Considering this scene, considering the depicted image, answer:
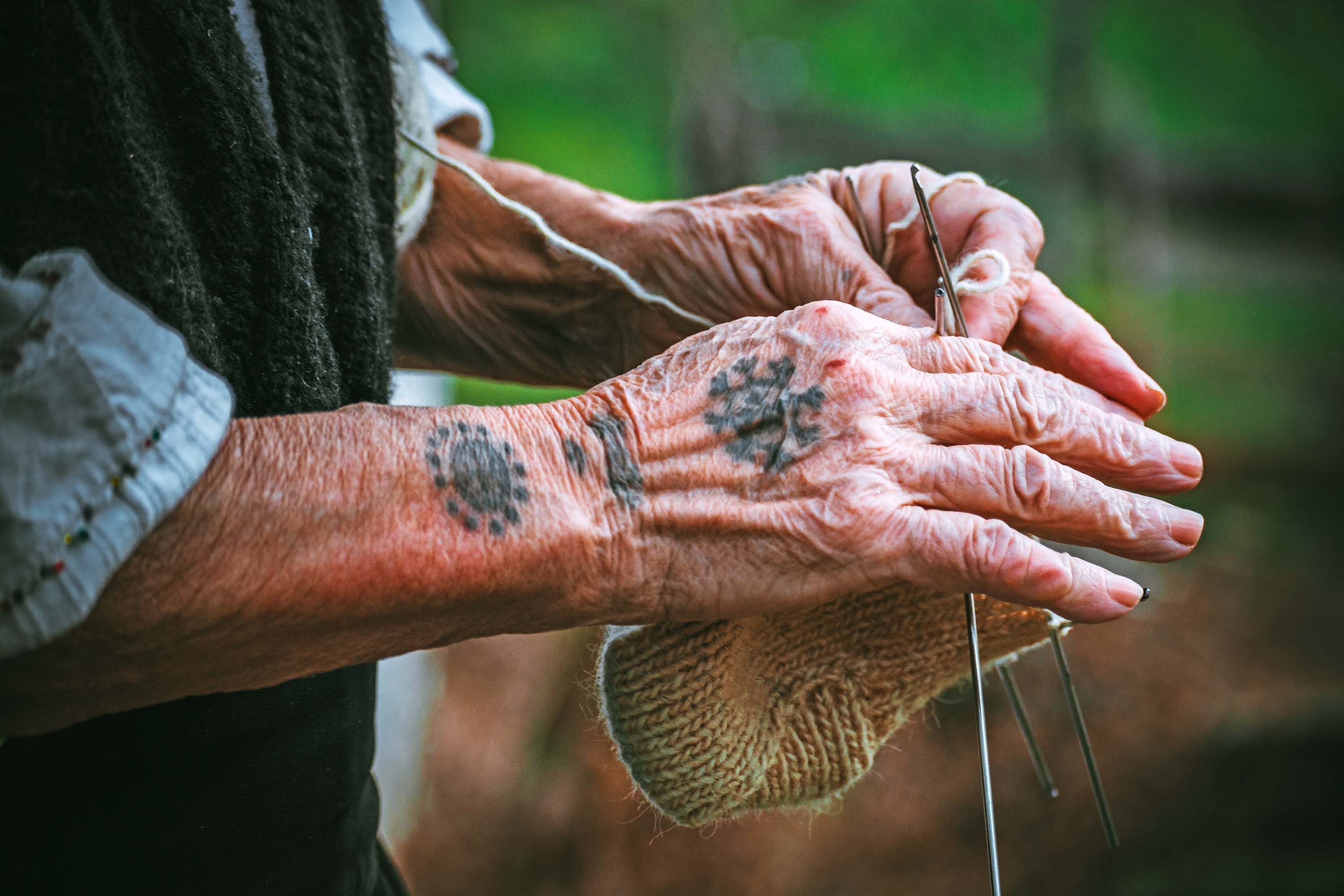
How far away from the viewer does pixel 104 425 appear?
1.99ft

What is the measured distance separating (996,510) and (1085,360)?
1.11 feet

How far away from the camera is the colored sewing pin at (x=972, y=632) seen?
2.74ft

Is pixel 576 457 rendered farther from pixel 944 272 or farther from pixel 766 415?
pixel 944 272

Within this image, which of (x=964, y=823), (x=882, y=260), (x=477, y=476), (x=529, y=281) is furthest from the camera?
(x=964, y=823)

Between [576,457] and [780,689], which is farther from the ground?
[576,457]

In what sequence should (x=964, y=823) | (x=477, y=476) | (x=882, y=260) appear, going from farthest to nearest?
(x=964, y=823) < (x=882, y=260) < (x=477, y=476)

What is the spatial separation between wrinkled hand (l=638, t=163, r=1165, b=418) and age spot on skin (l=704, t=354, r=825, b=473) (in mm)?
321

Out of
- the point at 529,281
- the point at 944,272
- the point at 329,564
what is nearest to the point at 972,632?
the point at 944,272

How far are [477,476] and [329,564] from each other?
13cm

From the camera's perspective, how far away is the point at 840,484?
0.81m

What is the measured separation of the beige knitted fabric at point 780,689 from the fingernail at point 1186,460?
214 millimetres

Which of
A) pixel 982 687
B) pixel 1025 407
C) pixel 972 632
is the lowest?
pixel 982 687

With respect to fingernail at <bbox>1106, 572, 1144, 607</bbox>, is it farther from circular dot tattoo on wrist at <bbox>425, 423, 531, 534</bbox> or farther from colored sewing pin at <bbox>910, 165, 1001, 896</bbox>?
circular dot tattoo on wrist at <bbox>425, 423, 531, 534</bbox>

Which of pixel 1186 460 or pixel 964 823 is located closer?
pixel 1186 460
